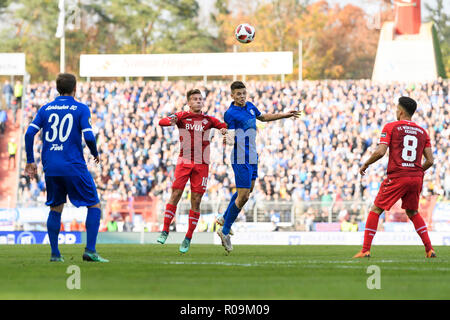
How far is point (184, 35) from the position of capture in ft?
244

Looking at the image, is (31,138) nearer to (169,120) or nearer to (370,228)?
(169,120)

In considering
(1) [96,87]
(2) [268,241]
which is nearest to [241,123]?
(2) [268,241]

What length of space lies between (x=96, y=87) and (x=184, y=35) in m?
32.7

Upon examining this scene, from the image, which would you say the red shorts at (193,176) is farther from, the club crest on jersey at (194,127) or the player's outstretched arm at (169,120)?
the player's outstretched arm at (169,120)

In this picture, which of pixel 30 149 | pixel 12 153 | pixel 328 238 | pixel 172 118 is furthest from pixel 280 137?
pixel 30 149

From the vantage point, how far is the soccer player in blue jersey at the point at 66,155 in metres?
10.6

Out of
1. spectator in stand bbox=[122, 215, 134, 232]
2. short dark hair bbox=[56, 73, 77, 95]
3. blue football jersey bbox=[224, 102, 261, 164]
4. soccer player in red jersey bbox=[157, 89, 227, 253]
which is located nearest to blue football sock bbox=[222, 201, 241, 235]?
soccer player in red jersey bbox=[157, 89, 227, 253]

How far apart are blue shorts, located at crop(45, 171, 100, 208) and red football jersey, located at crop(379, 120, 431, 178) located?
4.22 metres

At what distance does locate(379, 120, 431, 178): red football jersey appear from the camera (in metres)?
12.0

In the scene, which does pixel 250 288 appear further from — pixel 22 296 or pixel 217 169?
pixel 217 169

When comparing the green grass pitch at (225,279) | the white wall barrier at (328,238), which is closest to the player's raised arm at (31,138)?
the green grass pitch at (225,279)

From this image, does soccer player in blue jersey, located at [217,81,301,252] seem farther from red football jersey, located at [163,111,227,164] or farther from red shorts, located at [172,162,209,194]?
red shorts, located at [172,162,209,194]

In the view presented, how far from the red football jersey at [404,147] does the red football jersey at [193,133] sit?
2.70 m

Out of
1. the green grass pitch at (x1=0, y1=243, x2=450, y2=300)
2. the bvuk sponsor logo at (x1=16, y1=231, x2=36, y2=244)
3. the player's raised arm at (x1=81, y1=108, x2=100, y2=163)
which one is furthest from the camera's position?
the bvuk sponsor logo at (x1=16, y1=231, x2=36, y2=244)
